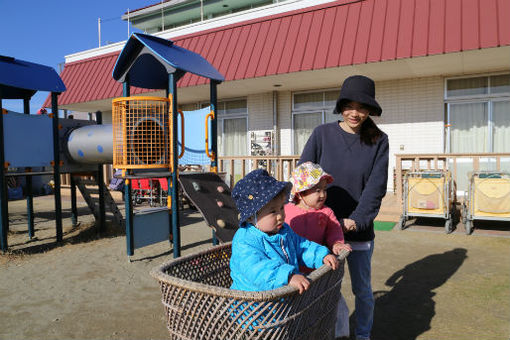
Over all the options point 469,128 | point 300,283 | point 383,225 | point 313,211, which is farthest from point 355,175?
point 469,128

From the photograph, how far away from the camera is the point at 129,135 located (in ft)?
15.2

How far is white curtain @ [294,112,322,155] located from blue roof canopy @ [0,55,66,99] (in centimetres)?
764

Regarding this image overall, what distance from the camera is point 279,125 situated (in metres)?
12.4

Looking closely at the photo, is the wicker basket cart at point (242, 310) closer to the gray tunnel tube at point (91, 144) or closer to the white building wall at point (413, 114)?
the gray tunnel tube at point (91, 144)

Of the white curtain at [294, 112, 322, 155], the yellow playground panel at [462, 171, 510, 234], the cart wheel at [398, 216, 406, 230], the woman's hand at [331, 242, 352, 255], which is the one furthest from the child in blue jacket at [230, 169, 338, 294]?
the white curtain at [294, 112, 322, 155]

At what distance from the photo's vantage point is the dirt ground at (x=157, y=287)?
3.21 meters

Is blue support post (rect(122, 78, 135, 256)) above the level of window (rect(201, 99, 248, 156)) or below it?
below

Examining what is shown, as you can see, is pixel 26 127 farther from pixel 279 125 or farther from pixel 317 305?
pixel 279 125

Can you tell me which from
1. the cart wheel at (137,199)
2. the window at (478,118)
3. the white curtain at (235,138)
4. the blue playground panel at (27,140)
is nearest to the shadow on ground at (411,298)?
the blue playground panel at (27,140)

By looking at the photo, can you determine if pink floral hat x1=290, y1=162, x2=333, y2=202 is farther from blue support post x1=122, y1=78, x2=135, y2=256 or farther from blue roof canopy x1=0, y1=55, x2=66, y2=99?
blue roof canopy x1=0, y1=55, x2=66, y2=99

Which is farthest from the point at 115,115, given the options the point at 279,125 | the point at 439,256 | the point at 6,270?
the point at 279,125

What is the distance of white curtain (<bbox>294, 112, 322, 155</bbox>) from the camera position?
1194 centimetres

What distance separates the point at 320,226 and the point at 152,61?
3954 millimetres

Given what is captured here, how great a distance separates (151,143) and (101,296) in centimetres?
188
